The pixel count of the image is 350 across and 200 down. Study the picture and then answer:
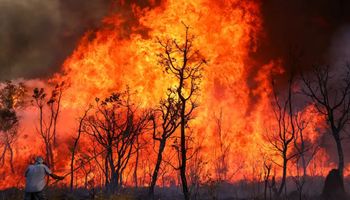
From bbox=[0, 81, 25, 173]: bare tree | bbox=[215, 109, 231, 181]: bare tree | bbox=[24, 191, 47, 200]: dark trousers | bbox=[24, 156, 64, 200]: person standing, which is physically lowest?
bbox=[24, 191, 47, 200]: dark trousers

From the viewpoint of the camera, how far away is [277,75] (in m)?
65.9

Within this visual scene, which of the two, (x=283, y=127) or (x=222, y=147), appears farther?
(x=283, y=127)

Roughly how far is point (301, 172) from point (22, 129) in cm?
4594

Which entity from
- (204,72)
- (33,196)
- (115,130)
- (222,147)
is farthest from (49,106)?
(33,196)

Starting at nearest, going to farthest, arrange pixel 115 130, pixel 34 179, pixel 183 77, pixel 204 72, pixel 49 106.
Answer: pixel 34 179
pixel 183 77
pixel 115 130
pixel 204 72
pixel 49 106

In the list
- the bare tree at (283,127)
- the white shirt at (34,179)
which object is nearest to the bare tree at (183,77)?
the bare tree at (283,127)

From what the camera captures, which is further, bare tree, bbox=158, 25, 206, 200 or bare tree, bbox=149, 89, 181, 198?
bare tree, bbox=149, 89, 181, 198

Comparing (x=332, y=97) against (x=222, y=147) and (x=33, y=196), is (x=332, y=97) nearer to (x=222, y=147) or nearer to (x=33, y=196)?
(x=222, y=147)

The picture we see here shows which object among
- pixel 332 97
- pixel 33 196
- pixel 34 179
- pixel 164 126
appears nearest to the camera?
pixel 34 179

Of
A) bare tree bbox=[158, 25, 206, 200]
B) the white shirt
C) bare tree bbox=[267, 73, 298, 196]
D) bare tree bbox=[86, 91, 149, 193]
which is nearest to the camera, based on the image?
the white shirt

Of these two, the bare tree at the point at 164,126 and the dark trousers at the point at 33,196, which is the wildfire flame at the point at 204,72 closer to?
the bare tree at the point at 164,126

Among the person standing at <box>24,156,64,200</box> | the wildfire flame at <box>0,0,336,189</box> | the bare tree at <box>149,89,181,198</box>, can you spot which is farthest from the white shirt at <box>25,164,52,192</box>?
the wildfire flame at <box>0,0,336,189</box>

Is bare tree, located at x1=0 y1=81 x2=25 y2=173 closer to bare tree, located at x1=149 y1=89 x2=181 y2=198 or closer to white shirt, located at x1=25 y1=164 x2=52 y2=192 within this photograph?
bare tree, located at x1=149 y1=89 x2=181 y2=198

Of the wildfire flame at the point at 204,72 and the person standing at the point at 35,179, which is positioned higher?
the wildfire flame at the point at 204,72
